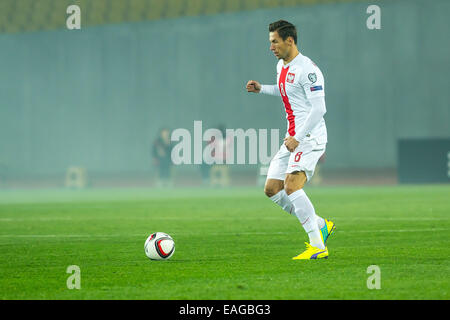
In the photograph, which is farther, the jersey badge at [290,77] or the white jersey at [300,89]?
the jersey badge at [290,77]

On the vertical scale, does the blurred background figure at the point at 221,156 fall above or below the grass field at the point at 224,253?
above

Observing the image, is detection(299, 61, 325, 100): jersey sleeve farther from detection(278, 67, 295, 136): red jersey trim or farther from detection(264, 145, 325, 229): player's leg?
detection(264, 145, 325, 229): player's leg

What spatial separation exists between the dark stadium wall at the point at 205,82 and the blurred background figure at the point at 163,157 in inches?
155

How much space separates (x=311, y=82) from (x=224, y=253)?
218 cm

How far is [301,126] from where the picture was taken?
29.7 feet

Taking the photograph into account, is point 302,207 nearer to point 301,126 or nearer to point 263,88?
point 301,126

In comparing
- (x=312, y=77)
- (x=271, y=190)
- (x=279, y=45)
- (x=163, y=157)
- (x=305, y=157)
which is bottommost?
(x=271, y=190)

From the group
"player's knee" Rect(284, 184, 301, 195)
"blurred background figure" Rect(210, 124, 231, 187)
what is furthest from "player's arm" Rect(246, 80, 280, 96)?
"blurred background figure" Rect(210, 124, 231, 187)

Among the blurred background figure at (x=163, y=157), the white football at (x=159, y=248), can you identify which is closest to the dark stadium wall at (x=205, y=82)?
the blurred background figure at (x=163, y=157)

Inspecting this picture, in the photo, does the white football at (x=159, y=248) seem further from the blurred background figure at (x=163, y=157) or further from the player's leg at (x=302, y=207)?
the blurred background figure at (x=163, y=157)

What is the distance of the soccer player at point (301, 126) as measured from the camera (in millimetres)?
8961

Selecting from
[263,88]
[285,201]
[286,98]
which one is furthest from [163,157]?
[286,98]

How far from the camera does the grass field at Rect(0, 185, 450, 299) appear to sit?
6.95 metres
